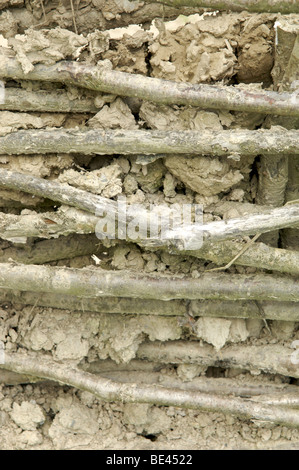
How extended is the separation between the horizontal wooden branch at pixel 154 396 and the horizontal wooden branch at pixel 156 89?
1509 millimetres

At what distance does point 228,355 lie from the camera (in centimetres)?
312

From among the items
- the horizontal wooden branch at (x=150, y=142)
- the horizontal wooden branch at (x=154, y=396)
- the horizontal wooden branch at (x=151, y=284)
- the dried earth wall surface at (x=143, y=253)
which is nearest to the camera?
the horizontal wooden branch at (x=150, y=142)

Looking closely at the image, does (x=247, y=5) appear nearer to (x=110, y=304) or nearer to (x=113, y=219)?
(x=113, y=219)

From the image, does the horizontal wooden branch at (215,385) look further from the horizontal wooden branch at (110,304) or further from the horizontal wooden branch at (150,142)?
the horizontal wooden branch at (150,142)

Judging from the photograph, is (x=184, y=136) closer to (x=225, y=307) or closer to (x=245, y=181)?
(x=245, y=181)

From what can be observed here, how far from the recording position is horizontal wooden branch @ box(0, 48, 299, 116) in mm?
2504

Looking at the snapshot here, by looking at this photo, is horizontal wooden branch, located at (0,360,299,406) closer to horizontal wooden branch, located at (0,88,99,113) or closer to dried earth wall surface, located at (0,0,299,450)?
dried earth wall surface, located at (0,0,299,450)

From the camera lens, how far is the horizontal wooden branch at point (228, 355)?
10.1ft

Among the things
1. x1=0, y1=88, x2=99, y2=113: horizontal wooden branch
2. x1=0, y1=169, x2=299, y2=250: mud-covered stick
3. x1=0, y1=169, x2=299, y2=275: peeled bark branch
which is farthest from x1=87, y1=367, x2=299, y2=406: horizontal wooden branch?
x1=0, y1=88, x2=99, y2=113: horizontal wooden branch

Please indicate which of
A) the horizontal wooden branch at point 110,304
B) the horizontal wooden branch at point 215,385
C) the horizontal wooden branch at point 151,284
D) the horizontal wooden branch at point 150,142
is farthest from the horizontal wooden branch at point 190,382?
the horizontal wooden branch at point 150,142

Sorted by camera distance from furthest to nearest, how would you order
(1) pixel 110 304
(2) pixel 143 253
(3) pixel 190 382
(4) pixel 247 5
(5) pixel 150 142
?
(3) pixel 190 382, (1) pixel 110 304, (2) pixel 143 253, (5) pixel 150 142, (4) pixel 247 5

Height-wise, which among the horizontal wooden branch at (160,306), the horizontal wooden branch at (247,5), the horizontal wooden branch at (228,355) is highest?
the horizontal wooden branch at (247,5)

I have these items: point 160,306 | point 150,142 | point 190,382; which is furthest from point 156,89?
point 190,382

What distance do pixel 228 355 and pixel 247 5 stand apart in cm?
183
